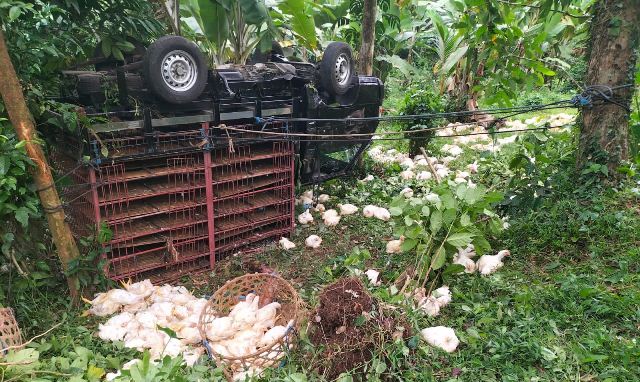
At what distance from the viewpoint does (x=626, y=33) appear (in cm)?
423

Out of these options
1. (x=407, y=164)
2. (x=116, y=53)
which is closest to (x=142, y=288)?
(x=116, y=53)

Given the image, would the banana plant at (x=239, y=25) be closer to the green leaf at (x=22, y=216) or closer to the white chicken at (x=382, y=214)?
the white chicken at (x=382, y=214)

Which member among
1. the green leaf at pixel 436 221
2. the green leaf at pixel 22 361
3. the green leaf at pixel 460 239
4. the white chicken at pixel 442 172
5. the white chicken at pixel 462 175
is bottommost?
the white chicken at pixel 442 172

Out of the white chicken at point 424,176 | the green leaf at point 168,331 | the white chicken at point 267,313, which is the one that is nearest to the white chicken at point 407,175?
the white chicken at point 424,176

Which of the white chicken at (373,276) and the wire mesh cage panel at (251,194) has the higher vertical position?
the wire mesh cage panel at (251,194)

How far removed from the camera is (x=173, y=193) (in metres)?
4.58

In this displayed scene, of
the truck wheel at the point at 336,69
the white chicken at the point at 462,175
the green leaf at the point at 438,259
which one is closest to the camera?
the green leaf at the point at 438,259

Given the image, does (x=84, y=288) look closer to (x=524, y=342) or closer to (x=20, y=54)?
(x=20, y=54)

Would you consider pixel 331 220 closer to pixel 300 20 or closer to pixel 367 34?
pixel 367 34

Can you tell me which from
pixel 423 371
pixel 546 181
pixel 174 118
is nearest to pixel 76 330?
pixel 174 118

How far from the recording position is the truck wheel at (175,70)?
4.07 metres

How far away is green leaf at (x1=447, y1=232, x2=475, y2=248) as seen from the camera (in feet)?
13.1

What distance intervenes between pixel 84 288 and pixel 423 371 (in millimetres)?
2737

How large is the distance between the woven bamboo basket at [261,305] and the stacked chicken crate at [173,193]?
0.95 metres
